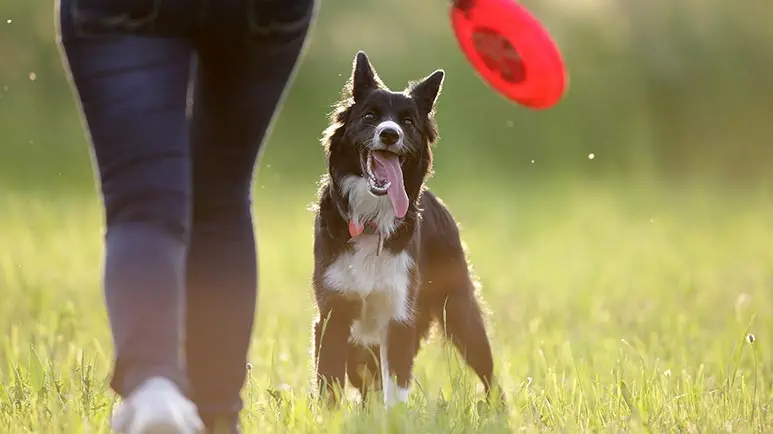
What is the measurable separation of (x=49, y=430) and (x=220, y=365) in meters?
Answer: 0.63

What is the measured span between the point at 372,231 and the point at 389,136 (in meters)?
0.46

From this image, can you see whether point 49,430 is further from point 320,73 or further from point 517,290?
point 320,73

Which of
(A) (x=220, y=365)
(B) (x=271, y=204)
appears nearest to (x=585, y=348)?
(A) (x=220, y=365)

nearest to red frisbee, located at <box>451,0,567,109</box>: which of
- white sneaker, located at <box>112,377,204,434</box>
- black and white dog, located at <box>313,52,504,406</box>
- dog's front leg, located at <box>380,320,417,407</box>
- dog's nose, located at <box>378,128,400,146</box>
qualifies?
dog's nose, located at <box>378,128,400,146</box>

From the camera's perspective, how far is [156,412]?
267 centimetres

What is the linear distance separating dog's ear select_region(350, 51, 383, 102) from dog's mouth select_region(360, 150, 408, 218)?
27 centimetres

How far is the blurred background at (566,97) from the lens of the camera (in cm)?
1481

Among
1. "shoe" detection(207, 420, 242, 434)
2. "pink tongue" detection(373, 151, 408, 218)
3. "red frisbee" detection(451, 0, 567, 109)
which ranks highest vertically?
"red frisbee" detection(451, 0, 567, 109)

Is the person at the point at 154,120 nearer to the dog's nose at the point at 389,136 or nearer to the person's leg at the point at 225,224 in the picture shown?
the person's leg at the point at 225,224

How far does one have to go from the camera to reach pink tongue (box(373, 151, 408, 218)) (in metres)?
4.93

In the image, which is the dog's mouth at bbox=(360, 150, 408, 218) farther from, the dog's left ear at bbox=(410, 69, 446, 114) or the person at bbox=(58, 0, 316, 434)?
the person at bbox=(58, 0, 316, 434)

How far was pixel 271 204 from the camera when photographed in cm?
1280

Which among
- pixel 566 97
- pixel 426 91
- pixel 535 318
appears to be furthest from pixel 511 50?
pixel 566 97

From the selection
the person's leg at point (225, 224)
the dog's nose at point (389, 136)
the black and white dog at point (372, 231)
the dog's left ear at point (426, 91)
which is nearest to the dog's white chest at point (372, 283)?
the black and white dog at point (372, 231)
